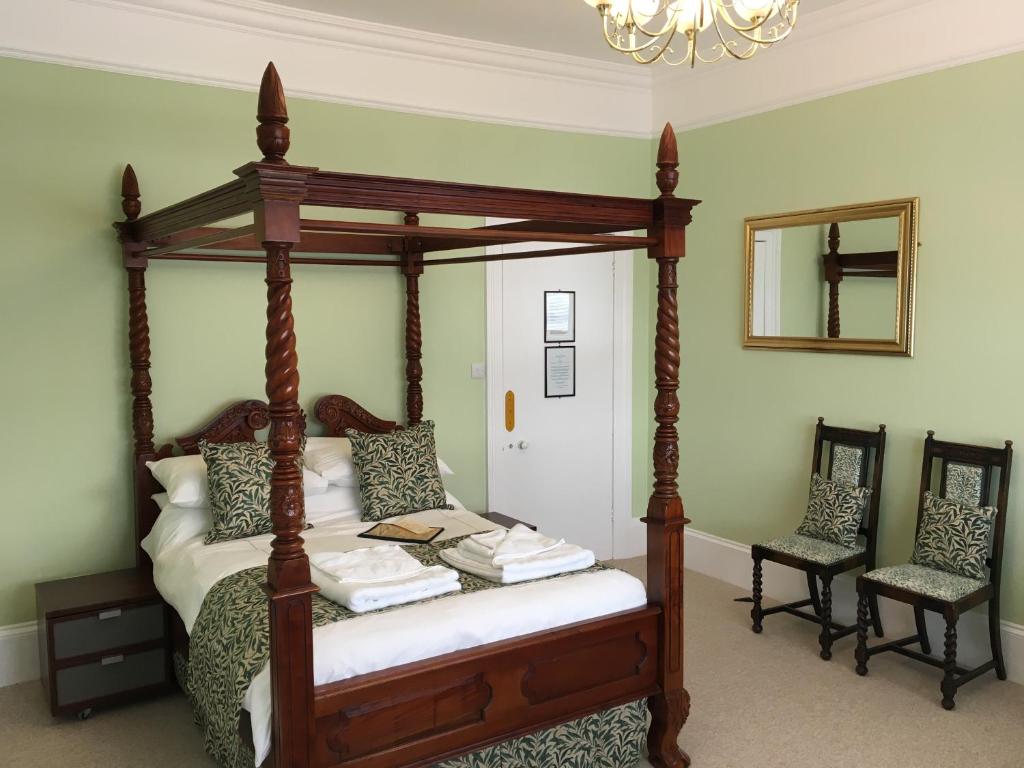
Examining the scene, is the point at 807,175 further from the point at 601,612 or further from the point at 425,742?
the point at 425,742

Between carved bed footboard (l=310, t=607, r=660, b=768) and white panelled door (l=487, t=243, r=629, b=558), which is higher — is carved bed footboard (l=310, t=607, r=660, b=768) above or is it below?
below

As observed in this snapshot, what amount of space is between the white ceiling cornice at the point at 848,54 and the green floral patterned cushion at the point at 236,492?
315 cm

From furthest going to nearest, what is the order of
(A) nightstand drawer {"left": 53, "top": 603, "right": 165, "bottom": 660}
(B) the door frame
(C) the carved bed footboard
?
(B) the door frame < (A) nightstand drawer {"left": 53, "top": 603, "right": 165, "bottom": 660} < (C) the carved bed footboard

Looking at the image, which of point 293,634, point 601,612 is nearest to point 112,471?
point 293,634

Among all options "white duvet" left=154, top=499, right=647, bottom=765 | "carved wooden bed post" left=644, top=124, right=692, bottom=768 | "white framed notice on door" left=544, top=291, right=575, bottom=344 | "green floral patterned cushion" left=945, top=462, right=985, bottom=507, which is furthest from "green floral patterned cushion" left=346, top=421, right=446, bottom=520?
"green floral patterned cushion" left=945, top=462, right=985, bottom=507

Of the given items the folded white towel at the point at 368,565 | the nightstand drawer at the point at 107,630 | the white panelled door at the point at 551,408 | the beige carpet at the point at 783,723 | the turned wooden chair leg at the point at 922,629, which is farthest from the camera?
the white panelled door at the point at 551,408

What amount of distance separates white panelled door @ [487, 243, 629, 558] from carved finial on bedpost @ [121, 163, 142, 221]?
1.89 metres

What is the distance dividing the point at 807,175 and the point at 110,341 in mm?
3453

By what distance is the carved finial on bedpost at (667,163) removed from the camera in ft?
9.78

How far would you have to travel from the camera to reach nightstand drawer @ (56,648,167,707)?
3.47 meters

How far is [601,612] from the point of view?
9.98ft

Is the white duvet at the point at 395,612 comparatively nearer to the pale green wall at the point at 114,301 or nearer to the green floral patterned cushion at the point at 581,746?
the green floral patterned cushion at the point at 581,746

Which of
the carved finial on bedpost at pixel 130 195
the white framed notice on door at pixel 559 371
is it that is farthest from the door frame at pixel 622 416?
the carved finial on bedpost at pixel 130 195

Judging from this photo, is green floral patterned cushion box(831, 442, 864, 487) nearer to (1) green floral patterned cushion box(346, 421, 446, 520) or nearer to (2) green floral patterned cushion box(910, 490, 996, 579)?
(2) green floral patterned cushion box(910, 490, 996, 579)
